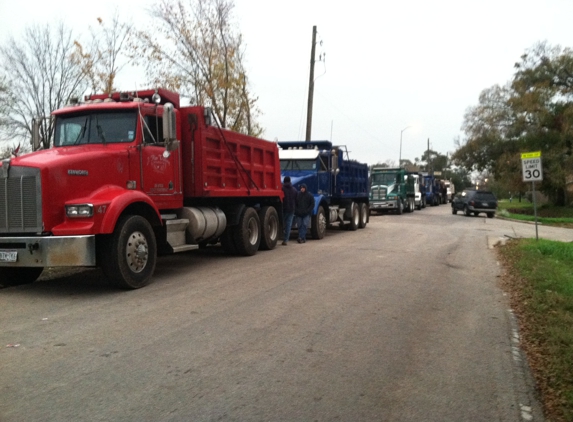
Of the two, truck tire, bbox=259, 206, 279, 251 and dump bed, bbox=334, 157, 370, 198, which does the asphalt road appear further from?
dump bed, bbox=334, 157, 370, 198

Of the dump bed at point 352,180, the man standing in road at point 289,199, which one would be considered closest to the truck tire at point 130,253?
the man standing in road at point 289,199

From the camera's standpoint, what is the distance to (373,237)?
18391 millimetres

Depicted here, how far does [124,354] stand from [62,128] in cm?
555

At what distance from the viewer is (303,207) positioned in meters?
16.4

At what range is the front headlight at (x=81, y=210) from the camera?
8195mm

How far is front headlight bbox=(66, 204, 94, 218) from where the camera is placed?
8.20 meters

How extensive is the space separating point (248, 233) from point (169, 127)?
14.8 feet

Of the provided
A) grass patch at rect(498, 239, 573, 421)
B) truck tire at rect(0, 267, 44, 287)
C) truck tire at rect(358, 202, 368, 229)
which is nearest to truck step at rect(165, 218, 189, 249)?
truck tire at rect(0, 267, 44, 287)

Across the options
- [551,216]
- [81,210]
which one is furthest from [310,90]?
[81,210]

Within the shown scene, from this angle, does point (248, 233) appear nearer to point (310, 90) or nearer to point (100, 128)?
point (100, 128)

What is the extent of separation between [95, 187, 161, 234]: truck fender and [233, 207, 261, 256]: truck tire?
346 cm

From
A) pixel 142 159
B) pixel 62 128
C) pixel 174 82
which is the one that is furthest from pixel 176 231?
pixel 174 82

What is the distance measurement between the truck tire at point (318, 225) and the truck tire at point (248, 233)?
379 centimetres

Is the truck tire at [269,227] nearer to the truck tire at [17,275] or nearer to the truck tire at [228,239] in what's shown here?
the truck tire at [228,239]
